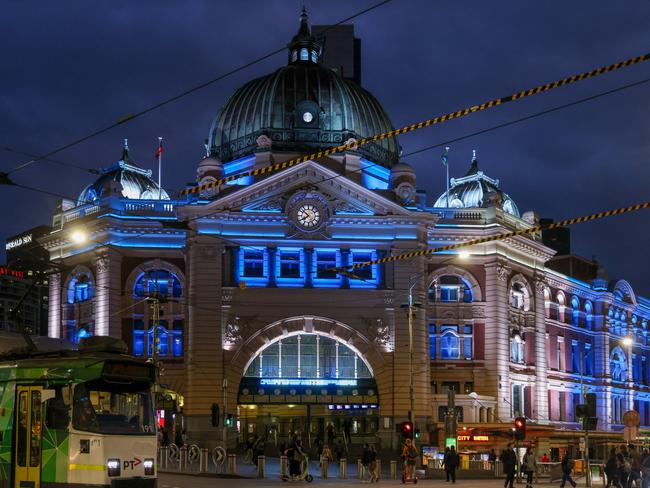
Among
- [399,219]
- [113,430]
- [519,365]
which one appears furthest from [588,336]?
[113,430]

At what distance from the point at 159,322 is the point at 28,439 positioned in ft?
167

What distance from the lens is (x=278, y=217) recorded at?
77250mm

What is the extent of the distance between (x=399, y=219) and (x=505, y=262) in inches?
404

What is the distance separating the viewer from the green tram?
2817cm

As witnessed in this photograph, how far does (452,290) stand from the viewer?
275ft

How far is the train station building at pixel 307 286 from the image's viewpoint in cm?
7631

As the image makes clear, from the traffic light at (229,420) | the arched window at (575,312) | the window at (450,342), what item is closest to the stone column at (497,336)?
the window at (450,342)

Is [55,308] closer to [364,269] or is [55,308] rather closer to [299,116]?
[299,116]

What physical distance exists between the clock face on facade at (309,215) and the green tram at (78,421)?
47542mm

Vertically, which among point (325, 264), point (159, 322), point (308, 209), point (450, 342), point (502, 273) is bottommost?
point (450, 342)

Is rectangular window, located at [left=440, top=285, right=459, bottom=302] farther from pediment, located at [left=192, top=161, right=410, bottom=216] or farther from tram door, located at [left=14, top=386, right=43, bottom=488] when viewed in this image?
tram door, located at [left=14, top=386, right=43, bottom=488]

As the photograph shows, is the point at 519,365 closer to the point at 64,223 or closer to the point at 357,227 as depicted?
the point at 357,227

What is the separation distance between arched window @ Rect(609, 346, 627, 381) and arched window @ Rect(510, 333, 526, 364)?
23046mm

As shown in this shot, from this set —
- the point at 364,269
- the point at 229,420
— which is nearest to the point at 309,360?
the point at 364,269
